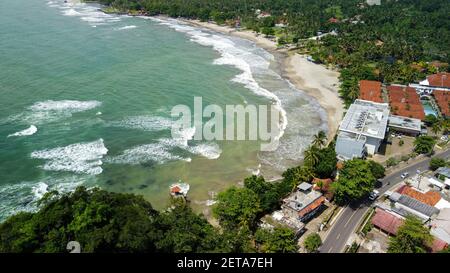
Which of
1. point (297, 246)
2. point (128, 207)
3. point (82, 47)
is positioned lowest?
point (297, 246)

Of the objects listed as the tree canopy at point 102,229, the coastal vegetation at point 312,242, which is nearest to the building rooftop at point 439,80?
the coastal vegetation at point 312,242

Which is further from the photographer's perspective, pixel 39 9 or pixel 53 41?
pixel 39 9

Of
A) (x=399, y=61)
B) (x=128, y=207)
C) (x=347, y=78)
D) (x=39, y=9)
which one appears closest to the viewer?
(x=128, y=207)

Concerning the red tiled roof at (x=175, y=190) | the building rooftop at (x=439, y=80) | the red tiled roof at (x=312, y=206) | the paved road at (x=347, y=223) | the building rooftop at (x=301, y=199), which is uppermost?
the building rooftop at (x=439, y=80)

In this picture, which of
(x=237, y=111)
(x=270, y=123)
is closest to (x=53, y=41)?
(x=237, y=111)

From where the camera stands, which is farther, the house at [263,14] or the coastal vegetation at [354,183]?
the house at [263,14]

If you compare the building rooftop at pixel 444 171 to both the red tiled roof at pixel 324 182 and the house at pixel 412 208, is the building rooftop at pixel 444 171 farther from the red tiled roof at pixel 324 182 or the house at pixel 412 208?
the red tiled roof at pixel 324 182
